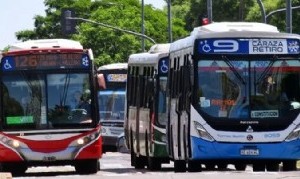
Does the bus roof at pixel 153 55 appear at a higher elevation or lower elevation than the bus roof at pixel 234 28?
lower

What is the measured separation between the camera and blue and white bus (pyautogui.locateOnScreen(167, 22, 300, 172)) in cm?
2503

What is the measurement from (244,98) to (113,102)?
22797 millimetres

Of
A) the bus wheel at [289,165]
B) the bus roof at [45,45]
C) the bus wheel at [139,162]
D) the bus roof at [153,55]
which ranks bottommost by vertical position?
the bus wheel at [139,162]

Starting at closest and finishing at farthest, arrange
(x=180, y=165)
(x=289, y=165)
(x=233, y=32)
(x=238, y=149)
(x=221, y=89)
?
(x=221, y=89)
(x=238, y=149)
(x=233, y=32)
(x=289, y=165)
(x=180, y=165)

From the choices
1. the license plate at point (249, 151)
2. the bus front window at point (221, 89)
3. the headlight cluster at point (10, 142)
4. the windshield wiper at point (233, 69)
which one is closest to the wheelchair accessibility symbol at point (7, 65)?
the headlight cluster at point (10, 142)

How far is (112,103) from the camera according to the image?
47688 millimetres

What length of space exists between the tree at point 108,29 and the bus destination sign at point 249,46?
221ft

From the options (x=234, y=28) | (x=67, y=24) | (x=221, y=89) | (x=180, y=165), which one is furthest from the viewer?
(x=67, y=24)

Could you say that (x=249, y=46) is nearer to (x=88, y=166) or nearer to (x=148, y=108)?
(x=88, y=166)

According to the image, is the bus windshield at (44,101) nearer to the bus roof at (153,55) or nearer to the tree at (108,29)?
the bus roof at (153,55)

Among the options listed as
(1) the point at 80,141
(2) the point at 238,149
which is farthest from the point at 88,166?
(2) the point at 238,149

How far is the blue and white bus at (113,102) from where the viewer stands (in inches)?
1834

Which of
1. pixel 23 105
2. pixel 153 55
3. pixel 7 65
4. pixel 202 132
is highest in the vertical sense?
pixel 153 55

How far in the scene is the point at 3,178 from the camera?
24.0m
